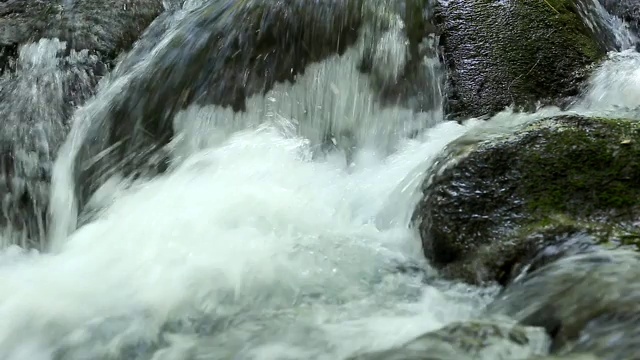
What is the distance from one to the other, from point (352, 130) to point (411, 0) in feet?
4.24

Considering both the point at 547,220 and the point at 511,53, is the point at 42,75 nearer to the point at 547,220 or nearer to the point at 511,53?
the point at 511,53

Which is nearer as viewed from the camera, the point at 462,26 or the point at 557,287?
the point at 557,287

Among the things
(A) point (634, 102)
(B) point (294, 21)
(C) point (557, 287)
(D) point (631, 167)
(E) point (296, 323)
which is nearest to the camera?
(C) point (557, 287)

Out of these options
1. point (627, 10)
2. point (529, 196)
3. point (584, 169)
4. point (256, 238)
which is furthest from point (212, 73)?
point (627, 10)

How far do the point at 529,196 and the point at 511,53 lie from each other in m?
1.98

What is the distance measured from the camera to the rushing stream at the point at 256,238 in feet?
8.87

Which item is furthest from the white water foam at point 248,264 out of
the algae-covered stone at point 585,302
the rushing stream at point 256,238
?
the algae-covered stone at point 585,302

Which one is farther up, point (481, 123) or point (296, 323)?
point (481, 123)

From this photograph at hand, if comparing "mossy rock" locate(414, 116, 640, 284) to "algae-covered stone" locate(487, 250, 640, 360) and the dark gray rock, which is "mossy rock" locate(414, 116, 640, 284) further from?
the dark gray rock

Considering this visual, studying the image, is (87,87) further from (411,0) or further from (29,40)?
(411,0)

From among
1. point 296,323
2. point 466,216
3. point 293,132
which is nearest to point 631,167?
point 466,216

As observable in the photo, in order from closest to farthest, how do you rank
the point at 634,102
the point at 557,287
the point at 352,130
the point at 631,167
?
the point at 557,287
the point at 631,167
the point at 634,102
the point at 352,130

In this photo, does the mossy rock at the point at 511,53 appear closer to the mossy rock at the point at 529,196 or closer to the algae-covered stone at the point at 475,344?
the mossy rock at the point at 529,196

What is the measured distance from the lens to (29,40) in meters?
5.61
